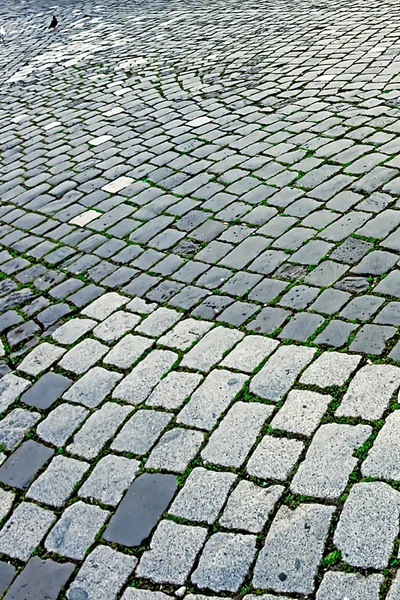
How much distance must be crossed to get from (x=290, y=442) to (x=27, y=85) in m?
7.53

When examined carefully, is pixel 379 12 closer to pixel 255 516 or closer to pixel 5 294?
pixel 5 294

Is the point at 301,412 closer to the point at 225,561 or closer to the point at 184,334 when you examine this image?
the point at 225,561

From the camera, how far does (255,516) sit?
8.87 ft

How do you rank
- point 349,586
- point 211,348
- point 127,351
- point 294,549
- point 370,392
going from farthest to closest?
point 127,351
point 211,348
point 370,392
point 294,549
point 349,586

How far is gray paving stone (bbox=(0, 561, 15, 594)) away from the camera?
267 centimetres

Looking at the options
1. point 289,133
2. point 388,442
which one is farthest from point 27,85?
point 388,442

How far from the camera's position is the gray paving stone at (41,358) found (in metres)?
3.80

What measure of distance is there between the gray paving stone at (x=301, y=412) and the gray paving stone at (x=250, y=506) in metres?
0.33

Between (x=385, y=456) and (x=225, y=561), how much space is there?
79 cm

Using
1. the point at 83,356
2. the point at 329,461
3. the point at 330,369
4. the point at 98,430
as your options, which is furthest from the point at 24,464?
the point at 330,369

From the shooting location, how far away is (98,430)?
329 cm

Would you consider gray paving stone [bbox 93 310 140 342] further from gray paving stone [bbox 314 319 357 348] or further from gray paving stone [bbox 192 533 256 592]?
gray paving stone [bbox 192 533 256 592]

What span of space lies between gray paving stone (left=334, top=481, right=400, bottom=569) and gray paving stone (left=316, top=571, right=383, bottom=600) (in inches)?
2.0

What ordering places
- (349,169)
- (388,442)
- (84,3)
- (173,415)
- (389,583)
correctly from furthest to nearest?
(84,3) → (349,169) → (173,415) → (388,442) → (389,583)
